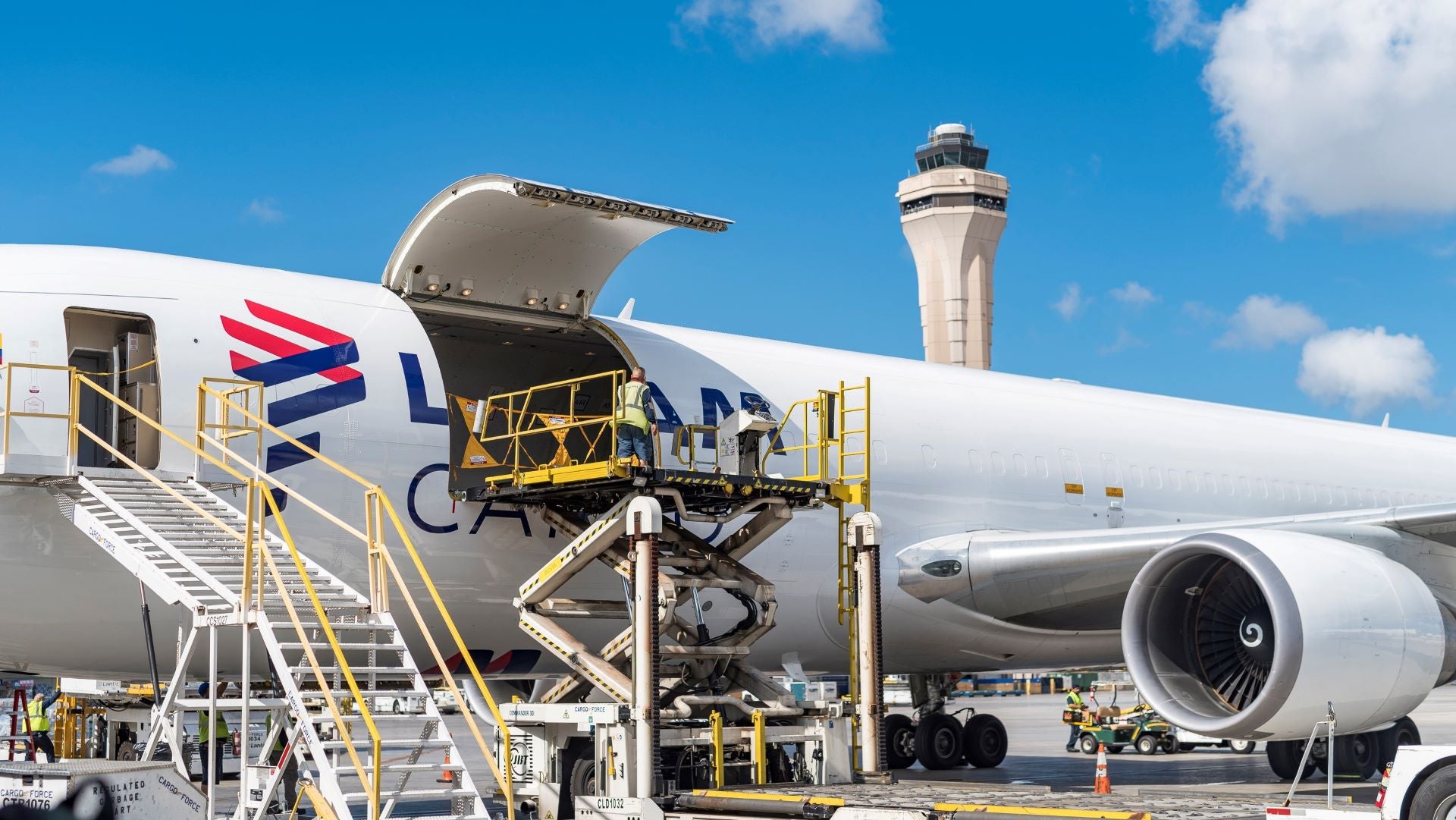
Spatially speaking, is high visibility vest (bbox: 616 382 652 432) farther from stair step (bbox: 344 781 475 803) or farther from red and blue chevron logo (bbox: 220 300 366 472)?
stair step (bbox: 344 781 475 803)

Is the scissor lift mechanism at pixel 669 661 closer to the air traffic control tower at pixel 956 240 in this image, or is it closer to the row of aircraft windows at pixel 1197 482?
the row of aircraft windows at pixel 1197 482

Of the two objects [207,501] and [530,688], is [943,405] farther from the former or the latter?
[207,501]

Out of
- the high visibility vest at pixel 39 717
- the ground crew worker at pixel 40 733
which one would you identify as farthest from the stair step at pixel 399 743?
the high visibility vest at pixel 39 717

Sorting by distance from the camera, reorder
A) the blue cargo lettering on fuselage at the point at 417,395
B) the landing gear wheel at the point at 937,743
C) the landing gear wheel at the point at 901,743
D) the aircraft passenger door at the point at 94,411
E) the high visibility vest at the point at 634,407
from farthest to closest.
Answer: the landing gear wheel at the point at 901,743 → the landing gear wheel at the point at 937,743 → the blue cargo lettering on fuselage at the point at 417,395 → the high visibility vest at the point at 634,407 → the aircraft passenger door at the point at 94,411

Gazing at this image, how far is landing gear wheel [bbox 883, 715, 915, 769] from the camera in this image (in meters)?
17.8

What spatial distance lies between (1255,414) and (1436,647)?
8193mm

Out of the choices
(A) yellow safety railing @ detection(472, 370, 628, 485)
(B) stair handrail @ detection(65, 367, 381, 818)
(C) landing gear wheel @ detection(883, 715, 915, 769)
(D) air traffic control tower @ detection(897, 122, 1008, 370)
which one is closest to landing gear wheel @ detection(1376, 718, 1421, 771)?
(C) landing gear wheel @ detection(883, 715, 915, 769)

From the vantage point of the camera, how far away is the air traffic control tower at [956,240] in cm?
8700

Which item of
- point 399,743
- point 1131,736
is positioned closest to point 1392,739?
point 1131,736

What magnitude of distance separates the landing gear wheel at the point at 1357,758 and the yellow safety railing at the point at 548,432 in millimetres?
8154

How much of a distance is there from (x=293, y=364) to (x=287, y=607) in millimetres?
2518

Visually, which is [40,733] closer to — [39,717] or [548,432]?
[39,717]

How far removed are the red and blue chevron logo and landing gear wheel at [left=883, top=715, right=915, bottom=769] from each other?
9.18 m

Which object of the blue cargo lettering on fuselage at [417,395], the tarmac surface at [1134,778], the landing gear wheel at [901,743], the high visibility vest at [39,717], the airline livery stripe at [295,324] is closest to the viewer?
the tarmac surface at [1134,778]
